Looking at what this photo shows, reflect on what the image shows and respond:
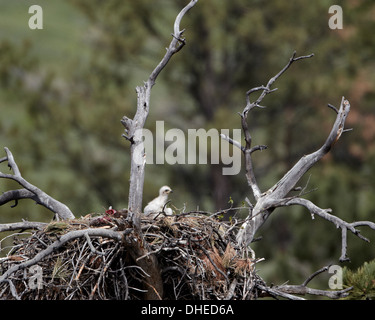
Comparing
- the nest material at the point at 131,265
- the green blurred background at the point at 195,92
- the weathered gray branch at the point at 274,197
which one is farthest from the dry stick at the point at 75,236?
the green blurred background at the point at 195,92

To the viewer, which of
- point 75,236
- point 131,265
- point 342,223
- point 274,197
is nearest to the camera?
point 75,236

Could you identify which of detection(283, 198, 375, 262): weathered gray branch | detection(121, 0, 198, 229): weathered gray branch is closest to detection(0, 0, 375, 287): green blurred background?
detection(121, 0, 198, 229): weathered gray branch

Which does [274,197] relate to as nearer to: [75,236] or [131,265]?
[131,265]

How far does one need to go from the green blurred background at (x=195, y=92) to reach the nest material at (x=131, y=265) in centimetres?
1257

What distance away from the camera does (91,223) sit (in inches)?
208

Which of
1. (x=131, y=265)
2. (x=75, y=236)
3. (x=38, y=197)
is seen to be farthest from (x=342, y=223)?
(x=38, y=197)

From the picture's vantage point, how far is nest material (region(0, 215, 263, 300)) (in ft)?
16.1

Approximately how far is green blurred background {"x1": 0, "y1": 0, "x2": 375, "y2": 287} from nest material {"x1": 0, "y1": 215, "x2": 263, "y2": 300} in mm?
12570

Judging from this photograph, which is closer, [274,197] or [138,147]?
[138,147]

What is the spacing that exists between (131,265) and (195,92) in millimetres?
17070

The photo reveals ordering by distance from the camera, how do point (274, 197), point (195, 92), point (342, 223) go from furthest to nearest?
1. point (195, 92)
2. point (274, 197)
3. point (342, 223)

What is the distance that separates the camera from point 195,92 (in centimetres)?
2181

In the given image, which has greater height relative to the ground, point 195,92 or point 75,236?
point 195,92

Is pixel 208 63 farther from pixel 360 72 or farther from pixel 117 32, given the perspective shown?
pixel 360 72
